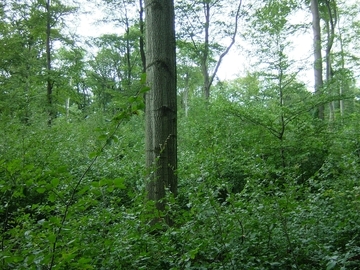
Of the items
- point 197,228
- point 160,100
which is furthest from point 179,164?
point 197,228

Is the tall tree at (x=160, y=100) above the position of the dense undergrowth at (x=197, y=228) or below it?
above

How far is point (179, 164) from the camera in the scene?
19.5 ft

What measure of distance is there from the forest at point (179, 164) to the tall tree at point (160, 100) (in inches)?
0.5

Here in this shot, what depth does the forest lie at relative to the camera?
8.23ft

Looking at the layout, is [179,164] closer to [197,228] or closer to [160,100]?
[160,100]

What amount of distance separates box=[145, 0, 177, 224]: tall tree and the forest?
0.01 meters

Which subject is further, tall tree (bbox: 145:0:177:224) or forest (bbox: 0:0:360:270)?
tall tree (bbox: 145:0:177:224)

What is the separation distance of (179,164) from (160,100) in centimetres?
231

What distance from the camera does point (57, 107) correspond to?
14914 mm

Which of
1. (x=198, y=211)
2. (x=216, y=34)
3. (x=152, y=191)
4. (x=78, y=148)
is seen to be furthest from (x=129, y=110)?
(x=216, y=34)

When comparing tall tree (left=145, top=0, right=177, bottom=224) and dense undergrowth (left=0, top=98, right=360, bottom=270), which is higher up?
tall tree (left=145, top=0, right=177, bottom=224)

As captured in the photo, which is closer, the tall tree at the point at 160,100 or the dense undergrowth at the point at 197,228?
the dense undergrowth at the point at 197,228

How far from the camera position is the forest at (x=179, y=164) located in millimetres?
2510

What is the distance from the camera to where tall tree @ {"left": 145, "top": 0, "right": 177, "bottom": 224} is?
3822mm
